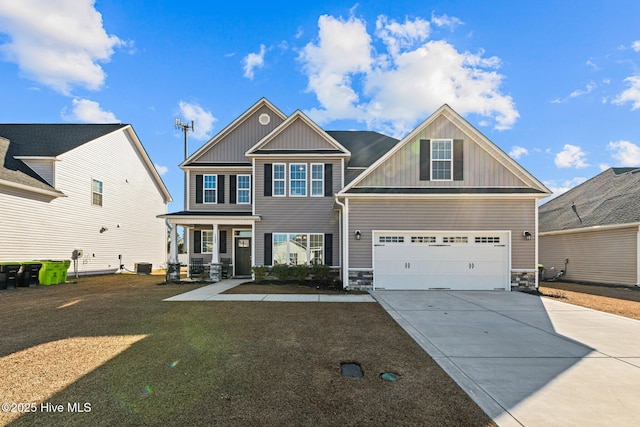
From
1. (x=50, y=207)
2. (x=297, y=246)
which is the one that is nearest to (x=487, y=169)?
(x=297, y=246)

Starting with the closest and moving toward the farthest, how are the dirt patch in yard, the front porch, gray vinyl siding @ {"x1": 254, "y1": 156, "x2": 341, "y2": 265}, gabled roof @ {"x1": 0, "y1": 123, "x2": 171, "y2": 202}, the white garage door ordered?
the dirt patch in yard < the white garage door < gabled roof @ {"x1": 0, "y1": 123, "x2": 171, "y2": 202} < gray vinyl siding @ {"x1": 254, "y1": 156, "x2": 341, "y2": 265} < the front porch

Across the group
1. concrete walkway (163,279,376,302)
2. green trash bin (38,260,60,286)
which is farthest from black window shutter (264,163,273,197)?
green trash bin (38,260,60,286)

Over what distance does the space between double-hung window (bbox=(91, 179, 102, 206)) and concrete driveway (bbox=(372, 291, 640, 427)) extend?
1737 centimetres

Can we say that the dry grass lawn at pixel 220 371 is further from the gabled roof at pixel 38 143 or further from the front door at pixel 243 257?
the gabled roof at pixel 38 143

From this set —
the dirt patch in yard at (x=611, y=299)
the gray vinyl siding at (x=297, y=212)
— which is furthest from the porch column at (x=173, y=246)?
the dirt patch in yard at (x=611, y=299)

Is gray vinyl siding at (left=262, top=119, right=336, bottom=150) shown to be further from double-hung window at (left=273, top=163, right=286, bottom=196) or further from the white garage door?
the white garage door

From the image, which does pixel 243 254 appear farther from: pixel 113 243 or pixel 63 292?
pixel 113 243

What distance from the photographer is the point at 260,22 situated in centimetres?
1413

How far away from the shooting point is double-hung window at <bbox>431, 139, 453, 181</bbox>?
12102mm

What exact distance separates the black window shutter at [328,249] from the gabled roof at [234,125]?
22.7 ft

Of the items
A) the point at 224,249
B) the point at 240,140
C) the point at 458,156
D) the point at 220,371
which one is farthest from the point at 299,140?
the point at 220,371

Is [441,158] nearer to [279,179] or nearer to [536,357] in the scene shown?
[279,179]

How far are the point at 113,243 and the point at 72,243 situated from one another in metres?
3.02

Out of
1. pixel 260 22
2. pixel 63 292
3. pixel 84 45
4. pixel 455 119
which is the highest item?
pixel 260 22
